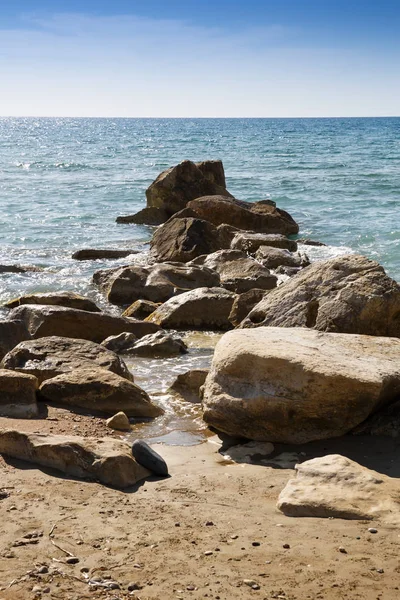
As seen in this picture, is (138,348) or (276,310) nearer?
(276,310)

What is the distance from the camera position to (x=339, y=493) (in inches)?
191

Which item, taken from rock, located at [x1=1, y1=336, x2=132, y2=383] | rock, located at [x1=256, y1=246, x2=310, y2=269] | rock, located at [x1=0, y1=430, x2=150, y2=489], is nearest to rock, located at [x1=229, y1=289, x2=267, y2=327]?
Answer: rock, located at [x1=1, y1=336, x2=132, y2=383]

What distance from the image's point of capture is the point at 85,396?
7.14 meters

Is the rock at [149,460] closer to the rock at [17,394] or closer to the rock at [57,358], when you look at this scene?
the rock at [17,394]

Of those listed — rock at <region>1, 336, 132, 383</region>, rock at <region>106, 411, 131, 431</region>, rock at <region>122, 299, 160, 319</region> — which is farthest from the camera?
rock at <region>122, 299, 160, 319</region>

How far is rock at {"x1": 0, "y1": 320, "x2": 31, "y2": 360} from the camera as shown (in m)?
8.73

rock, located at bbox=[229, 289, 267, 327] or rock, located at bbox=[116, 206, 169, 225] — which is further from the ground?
rock, located at bbox=[229, 289, 267, 327]

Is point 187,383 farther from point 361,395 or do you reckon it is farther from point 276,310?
point 361,395

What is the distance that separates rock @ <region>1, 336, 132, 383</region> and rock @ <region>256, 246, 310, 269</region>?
6.85 meters

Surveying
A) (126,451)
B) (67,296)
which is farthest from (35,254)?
(126,451)

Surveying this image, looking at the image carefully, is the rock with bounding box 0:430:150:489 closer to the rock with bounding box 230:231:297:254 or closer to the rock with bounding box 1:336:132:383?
the rock with bounding box 1:336:132:383

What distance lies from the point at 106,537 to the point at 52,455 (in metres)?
1.19

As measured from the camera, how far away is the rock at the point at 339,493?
470cm

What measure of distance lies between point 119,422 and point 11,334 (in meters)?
2.58
